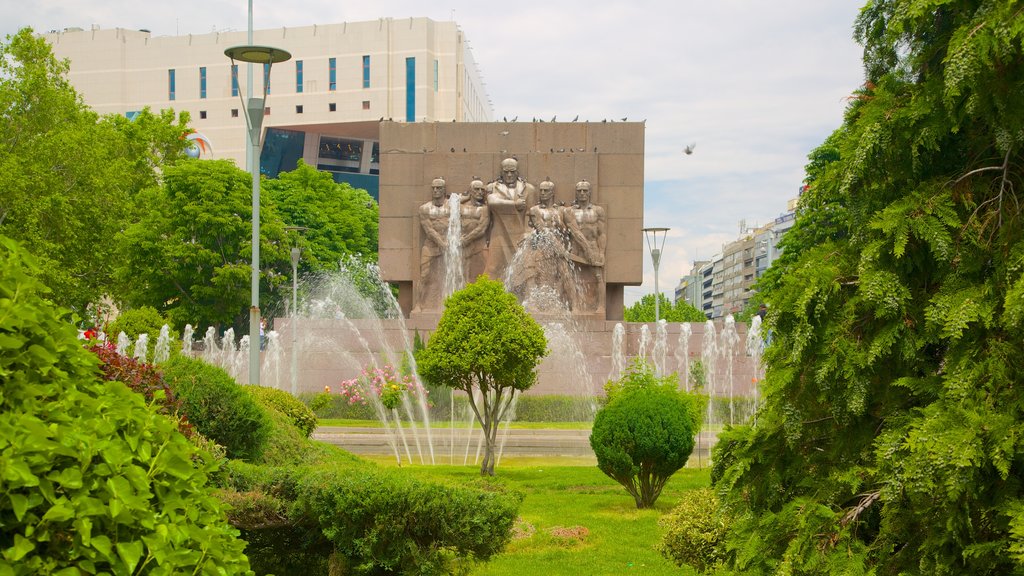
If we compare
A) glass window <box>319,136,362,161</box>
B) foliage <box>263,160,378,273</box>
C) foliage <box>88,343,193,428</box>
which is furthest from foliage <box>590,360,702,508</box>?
glass window <box>319,136,362,161</box>

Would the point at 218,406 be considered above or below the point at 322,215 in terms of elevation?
below

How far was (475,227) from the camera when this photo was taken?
3116 cm

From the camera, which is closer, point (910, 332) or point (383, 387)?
point (910, 332)

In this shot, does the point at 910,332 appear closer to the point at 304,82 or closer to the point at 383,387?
the point at 383,387

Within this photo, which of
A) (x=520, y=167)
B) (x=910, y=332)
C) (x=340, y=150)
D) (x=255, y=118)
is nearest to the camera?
(x=910, y=332)

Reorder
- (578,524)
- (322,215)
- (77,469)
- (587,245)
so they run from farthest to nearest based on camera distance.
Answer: (322,215) → (587,245) → (578,524) → (77,469)

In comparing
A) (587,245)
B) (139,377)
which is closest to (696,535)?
(139,377)

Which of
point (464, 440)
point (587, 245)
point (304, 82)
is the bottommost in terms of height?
point (464, 440)

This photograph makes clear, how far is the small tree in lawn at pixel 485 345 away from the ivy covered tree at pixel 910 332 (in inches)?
422

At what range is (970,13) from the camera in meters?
4.71

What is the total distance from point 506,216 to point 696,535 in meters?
23.6

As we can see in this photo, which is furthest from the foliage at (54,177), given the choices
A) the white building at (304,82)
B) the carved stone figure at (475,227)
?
the white building at (304,82)

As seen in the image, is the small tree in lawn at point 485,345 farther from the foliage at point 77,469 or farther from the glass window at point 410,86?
the glass window at point 410,86

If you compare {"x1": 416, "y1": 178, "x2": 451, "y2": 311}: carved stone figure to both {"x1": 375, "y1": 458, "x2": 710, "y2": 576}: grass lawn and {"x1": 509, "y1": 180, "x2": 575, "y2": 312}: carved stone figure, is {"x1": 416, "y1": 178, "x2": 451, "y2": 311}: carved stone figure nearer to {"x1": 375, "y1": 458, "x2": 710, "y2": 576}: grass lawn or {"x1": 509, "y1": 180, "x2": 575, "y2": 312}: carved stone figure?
{"x1": 509, "y1": 180, "x2": 575, "y2": 312}: carved stone figure
